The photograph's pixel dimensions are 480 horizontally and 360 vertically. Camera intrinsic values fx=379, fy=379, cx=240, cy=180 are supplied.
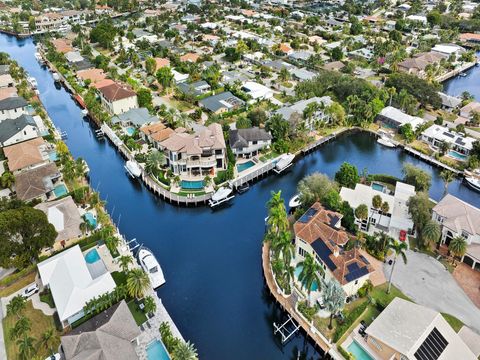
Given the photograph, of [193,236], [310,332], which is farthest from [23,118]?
[310,332]

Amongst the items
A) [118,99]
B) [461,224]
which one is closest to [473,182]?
[461,224]

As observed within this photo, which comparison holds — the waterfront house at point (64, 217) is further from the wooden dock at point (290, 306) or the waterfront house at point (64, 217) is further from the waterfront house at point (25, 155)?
the wooden dock at point (290, 306)

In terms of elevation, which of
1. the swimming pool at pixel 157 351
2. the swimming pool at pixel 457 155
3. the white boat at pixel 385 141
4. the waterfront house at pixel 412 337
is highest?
the waterfront house at pixel 412 337

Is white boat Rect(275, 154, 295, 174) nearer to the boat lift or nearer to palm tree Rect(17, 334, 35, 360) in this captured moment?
the boat lift

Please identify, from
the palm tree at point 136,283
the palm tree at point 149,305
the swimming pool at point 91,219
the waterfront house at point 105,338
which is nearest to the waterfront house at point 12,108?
the swimming pool at point 91,219

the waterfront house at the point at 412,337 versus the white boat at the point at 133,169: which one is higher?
the waterfront house at the point at 412,337

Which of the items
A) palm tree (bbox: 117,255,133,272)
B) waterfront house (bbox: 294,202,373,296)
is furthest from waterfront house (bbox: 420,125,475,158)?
palm tree (bbox: 117,255,133,272)

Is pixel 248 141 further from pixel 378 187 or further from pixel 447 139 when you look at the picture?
pixel 447 139
